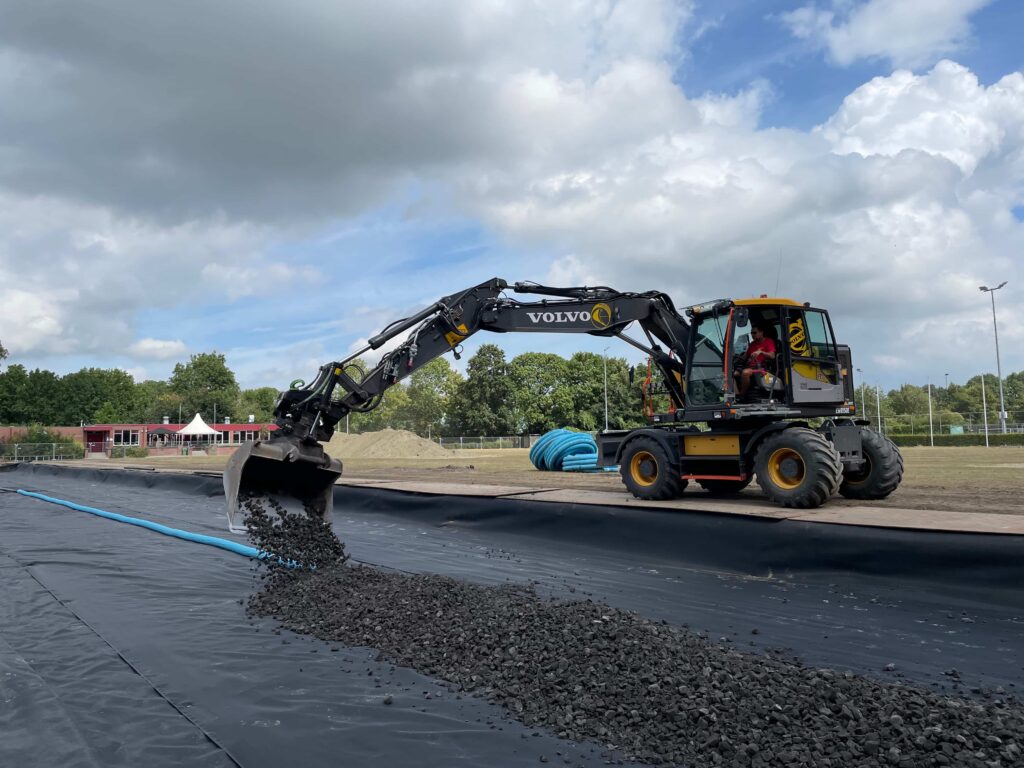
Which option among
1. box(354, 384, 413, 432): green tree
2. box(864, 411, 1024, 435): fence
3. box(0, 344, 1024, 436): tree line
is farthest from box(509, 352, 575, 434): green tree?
box(864, 411, 1024, 435): fence

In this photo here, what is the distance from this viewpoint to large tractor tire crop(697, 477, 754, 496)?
9.13 m

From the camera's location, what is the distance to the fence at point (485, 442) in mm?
52438

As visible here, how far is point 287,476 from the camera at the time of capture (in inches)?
257

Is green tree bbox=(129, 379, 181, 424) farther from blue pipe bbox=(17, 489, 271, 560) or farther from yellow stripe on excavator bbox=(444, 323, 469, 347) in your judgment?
yellow stripe on excavator bbox=(444, 323, 469, 347)

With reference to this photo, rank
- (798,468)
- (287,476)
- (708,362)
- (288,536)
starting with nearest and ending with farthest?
(288,536) < (287,476) < (798,468) < (708,362)

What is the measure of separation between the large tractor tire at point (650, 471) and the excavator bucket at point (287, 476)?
3.99 metres

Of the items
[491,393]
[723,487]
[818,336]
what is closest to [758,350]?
[818,336]

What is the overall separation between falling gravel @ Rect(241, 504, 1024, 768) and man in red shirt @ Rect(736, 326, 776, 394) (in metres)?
4.33

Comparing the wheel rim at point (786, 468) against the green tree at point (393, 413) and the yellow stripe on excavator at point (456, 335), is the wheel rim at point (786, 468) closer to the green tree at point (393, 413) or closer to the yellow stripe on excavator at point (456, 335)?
the yellow stripe on excavator at point (456, 335)

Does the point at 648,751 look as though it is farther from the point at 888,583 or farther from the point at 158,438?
the point at 158,438

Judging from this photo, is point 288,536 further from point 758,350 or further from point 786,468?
point 758,350

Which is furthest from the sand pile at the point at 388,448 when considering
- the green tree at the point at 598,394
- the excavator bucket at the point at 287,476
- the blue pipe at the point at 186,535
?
the excavator bucket at the point at 287,476

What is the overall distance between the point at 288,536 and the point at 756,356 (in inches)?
217

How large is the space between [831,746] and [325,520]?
4928 millimetres
